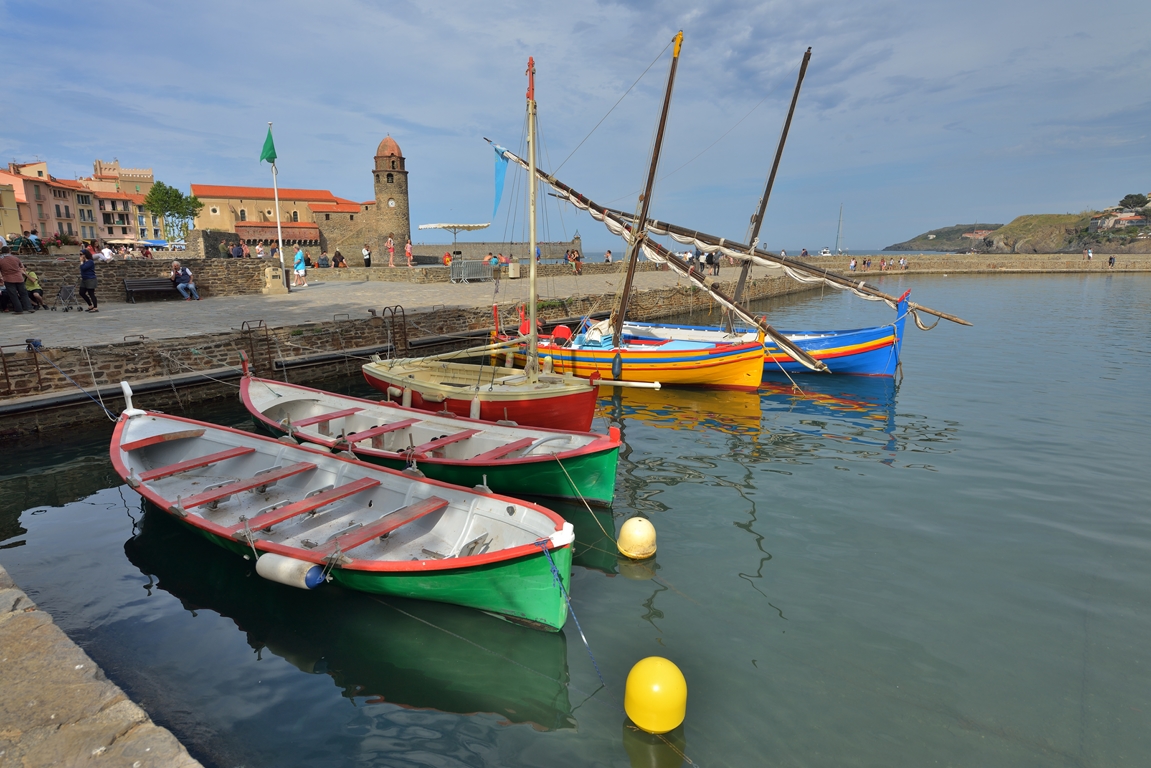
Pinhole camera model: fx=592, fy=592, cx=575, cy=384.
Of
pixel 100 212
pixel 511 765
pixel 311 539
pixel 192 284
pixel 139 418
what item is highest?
pixel 100 212

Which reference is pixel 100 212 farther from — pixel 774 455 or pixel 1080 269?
pixel 1080 269

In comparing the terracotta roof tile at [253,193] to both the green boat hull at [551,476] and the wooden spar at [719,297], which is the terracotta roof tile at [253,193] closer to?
the wooden spar at [719,297]

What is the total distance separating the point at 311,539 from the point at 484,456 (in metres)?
2.71

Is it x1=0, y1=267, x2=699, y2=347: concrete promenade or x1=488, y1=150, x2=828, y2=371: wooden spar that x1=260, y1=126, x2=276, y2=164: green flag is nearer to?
x1=0, y1=267, x2=699, y2=347: concrete promenade

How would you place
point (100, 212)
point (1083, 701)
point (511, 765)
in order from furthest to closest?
point (100, 212) → point (1083, 701) → point (511, 765)

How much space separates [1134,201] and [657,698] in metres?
196

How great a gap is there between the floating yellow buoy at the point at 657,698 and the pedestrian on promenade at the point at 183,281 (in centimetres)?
2256

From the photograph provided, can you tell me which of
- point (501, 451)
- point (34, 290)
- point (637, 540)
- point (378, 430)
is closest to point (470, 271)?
point (34, 290)

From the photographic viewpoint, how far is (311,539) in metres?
6.80

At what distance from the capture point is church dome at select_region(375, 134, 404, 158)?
2393 inches

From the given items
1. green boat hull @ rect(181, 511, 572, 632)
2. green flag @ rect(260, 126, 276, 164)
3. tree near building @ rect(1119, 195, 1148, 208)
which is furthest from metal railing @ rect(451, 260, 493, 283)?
tree near building @ rect(1119, 195, 1148, 208)

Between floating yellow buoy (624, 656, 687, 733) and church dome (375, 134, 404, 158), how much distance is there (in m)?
64.7

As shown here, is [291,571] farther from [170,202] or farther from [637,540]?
[170,202]

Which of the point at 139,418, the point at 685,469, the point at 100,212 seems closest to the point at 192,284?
the point at 139,418
